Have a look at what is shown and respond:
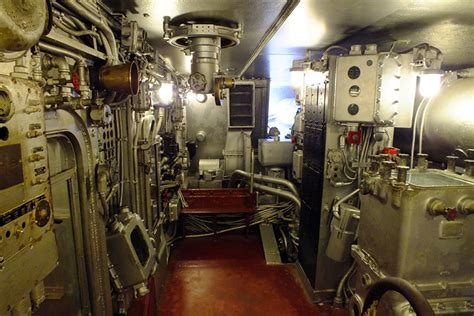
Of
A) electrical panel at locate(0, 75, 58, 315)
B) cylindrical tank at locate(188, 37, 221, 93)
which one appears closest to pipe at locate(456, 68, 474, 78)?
cylindrical tank at locate(188, 37, 221, 93)

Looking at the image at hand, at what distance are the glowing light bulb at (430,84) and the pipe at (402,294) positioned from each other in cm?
208

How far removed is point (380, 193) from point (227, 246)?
13.4ft

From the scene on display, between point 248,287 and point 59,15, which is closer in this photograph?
point 59,15

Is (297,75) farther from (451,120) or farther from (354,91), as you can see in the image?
(451,120)

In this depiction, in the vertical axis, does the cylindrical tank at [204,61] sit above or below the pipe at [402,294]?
above

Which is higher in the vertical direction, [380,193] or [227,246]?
[380,193]

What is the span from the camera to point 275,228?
594cm

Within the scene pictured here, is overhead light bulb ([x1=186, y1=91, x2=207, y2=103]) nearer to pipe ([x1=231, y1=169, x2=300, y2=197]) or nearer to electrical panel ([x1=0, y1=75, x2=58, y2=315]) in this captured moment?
pipe ([x1=231, y1=169, x2=300, y2=197])

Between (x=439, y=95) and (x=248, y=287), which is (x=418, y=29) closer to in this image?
(x=439, y=95)

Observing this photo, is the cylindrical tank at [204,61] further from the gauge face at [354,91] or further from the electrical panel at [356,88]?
the gauge face at [354,91]

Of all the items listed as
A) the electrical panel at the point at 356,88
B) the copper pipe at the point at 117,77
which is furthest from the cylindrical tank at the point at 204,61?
the electrical panel at the point at 356,88

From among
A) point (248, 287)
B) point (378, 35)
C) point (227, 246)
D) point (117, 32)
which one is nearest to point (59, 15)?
point (117, 32)

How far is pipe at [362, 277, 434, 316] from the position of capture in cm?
119

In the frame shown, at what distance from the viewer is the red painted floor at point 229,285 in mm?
3740
